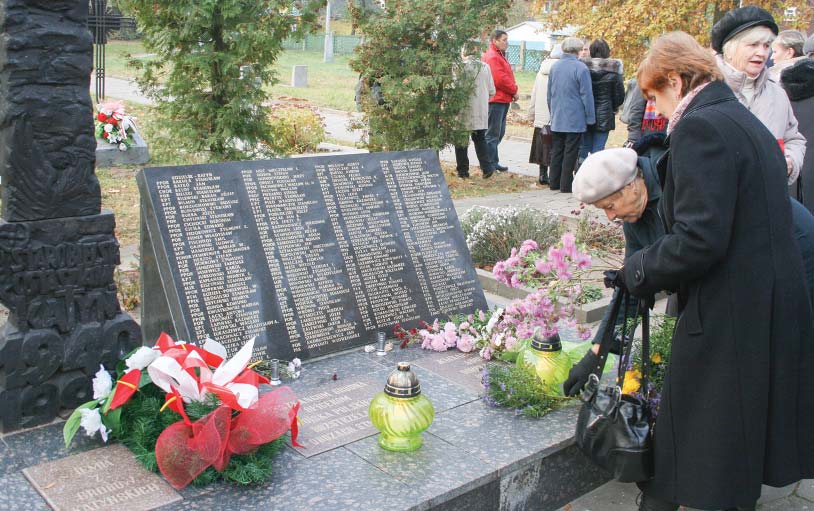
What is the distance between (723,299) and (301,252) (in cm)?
246

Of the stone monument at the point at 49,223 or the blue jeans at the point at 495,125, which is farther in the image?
the blue jeans at the point at 495,125

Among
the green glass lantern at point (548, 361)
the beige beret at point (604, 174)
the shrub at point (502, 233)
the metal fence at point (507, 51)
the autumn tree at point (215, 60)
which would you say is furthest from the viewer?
the metal fence at point (507, 51)

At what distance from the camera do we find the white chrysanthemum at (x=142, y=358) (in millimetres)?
3324

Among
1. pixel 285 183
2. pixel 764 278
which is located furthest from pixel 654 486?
pixel 285 183

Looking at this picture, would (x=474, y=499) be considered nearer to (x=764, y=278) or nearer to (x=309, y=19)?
(x=764, y=278)

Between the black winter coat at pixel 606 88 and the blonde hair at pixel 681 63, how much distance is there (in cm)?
783

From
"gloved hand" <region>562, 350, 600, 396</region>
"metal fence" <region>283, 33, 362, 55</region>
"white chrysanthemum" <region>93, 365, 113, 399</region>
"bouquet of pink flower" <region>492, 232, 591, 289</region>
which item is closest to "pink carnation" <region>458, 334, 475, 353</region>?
"bouquet of pink flower" <region>492, 232, 591, 289</region>

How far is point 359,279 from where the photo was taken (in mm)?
4695

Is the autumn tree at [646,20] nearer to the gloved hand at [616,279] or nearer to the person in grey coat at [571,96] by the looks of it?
the person in grey coat at [571,96]

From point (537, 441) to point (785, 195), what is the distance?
4.91ft

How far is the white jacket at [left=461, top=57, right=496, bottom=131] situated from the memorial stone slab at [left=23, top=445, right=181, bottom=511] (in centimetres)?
837

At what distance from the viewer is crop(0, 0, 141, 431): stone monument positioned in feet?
11.0

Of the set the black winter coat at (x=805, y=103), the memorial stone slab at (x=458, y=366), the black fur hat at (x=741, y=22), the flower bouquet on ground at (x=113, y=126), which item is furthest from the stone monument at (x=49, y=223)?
the flower bouquet on ground at (x=113, y=126)

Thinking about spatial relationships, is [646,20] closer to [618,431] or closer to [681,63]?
[681,63]
